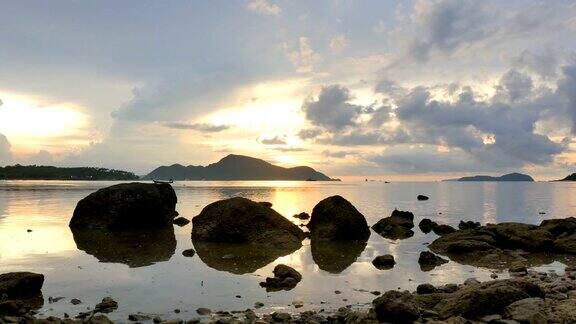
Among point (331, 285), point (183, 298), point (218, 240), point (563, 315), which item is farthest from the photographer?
point (218, 240)

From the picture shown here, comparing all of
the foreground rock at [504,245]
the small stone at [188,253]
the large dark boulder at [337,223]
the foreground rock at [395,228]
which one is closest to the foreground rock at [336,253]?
the large dark boulder at [337,223]

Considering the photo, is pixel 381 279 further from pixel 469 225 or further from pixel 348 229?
pixel 469 225

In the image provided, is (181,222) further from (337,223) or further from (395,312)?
(395,312)

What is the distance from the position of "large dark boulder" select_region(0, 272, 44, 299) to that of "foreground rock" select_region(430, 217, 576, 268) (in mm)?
19118

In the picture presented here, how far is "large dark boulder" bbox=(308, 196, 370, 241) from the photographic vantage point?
32.3 m

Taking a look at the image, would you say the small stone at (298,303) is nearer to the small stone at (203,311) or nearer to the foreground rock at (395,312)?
the small stone at (203,311)

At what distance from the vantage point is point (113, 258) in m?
22.8

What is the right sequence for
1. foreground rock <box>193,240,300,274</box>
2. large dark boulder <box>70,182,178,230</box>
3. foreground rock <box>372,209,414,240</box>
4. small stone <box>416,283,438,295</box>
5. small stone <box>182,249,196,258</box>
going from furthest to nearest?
foreground rock <box>372,209,414,240</box> → large dark boulder <box>70,182,178,230</box> → small stone <box>182,249,196,258</box> → foreground rock <box>193,240,300,274</box> → small stone <box>416,283,438,295</box>

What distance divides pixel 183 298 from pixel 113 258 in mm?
9136

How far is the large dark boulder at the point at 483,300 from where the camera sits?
1239 centimetres

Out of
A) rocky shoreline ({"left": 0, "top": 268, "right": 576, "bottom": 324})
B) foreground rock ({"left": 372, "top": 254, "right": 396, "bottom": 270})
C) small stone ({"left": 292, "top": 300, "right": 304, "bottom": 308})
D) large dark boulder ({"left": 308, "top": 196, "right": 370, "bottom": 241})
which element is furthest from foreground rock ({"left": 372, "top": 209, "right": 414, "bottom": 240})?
rocky shoreline ({"left": 0, "top": 268, "right": 576, "bottom": 324})

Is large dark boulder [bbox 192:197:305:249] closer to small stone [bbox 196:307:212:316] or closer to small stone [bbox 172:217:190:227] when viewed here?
small stone [bbox 172:217:190:227]

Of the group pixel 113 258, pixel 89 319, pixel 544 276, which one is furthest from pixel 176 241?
pixel 544 276

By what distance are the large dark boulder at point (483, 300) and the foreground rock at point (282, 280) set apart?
5.65m
